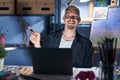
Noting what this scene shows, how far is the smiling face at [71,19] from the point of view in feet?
10.9

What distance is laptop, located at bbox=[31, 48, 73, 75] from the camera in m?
1.99

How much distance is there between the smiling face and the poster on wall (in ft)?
0.84

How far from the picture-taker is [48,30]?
350 centimetres

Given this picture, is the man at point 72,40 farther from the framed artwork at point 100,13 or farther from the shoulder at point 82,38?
the framed artwork at point 100,13

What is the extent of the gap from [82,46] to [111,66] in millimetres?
1624

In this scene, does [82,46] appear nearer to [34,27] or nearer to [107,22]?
[107,22]

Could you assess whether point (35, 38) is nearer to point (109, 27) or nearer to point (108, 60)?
point (109, 27)

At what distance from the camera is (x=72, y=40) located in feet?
Answer: 10.8

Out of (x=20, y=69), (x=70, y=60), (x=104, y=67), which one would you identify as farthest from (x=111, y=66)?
(x=20, y=69)

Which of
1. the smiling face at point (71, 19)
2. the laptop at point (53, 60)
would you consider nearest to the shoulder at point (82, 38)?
the smiling face at point (71, 19)

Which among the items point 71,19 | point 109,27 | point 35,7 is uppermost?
point 35,7

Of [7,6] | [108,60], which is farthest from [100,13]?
[108,60]

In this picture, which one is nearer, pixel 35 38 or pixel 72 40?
pixel 72 40

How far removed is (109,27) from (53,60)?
1.46m
